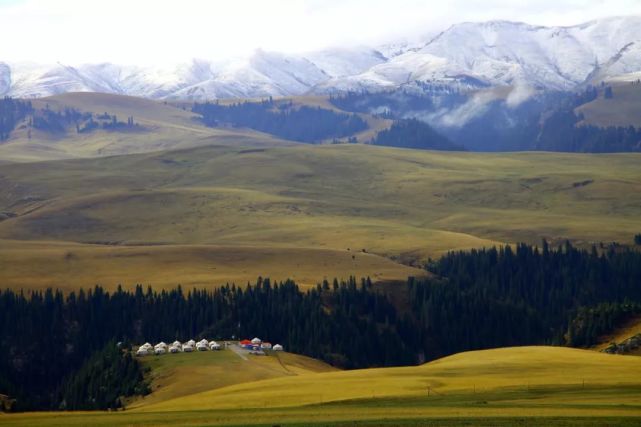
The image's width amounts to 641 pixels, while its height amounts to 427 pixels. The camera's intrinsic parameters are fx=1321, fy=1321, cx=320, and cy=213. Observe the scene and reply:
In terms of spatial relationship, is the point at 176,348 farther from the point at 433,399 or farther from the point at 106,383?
the point at 433,399

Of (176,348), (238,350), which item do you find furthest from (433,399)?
(176,348)

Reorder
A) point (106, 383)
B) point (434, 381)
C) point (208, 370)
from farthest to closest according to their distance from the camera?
point (106, 383) → point (208, 370) → point (434, 381)

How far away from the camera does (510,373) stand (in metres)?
128

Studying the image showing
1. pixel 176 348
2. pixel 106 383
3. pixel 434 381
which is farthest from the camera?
pixel 176 348

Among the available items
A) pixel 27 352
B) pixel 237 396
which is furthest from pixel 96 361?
pixel 237 396

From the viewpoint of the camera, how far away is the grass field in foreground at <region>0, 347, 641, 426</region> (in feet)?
296

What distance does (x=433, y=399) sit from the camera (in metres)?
105

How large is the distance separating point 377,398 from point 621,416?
25.0 metres

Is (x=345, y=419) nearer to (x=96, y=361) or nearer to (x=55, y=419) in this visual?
(x=55, y=419)

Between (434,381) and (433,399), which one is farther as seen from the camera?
(434,381)

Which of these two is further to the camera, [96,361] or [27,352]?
[27,352]

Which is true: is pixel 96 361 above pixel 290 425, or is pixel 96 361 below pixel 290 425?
below

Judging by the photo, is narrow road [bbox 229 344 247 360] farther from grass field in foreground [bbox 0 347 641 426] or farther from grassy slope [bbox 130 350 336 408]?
grass field in foreground [bbox 0 347 641 426]

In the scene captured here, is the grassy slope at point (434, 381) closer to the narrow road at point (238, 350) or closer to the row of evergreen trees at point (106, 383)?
Answer: the row of evergreen trees at point (106, 383)
